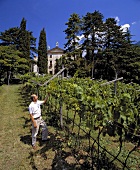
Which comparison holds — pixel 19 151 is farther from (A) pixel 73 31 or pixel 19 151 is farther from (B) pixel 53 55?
(B) pixel 53 55

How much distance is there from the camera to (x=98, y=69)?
94.2 ft

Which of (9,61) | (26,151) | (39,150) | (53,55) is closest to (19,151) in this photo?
(26,151)

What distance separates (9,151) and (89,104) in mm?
2738

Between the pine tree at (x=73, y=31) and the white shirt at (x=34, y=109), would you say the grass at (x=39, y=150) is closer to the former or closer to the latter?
the white shirt at (x=34, y=109)

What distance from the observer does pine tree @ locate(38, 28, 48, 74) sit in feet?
117

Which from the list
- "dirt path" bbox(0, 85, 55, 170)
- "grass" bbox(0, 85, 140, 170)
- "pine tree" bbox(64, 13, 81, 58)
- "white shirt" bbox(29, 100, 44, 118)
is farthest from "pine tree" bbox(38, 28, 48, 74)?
"white shirt" bbox(29, 100, 44, 118)

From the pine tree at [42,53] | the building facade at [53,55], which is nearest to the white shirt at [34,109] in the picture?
the pine tree at [42,53]

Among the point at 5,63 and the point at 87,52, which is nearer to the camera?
the point at 5,63

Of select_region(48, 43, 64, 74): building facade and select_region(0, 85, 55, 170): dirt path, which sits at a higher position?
select_region(48, 43, 64, 74): building facade

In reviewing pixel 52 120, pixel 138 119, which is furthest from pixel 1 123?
pixel 138 119

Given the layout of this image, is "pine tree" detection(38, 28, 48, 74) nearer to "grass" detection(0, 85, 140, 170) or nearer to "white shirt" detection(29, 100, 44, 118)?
"grass" detection(0, 85, 140, 170)

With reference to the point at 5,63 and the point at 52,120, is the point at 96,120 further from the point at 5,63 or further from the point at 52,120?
the point at 5,63

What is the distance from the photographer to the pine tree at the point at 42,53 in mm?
35656

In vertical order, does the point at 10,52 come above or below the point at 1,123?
above
